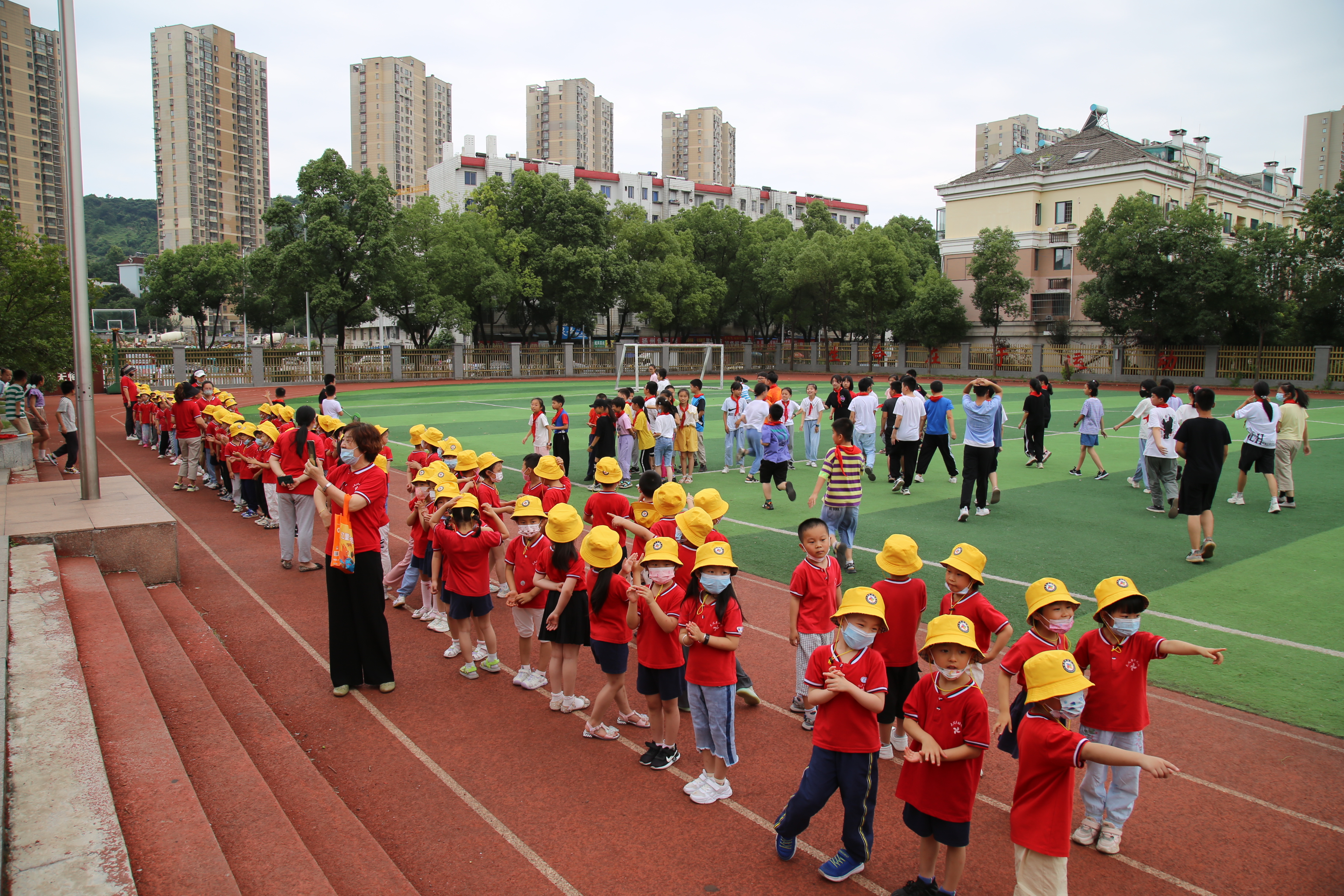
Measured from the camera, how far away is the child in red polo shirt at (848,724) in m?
3.99

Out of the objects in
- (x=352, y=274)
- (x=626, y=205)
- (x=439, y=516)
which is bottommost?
(x=439, y=516)

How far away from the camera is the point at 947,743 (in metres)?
3.74

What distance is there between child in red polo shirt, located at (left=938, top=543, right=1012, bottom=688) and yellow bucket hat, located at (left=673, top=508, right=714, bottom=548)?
1525 millimetres

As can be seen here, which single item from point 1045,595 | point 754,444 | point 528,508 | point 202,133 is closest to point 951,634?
point 1045,595

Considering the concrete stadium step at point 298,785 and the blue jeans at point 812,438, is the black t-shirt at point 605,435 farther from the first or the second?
the concrete stadium step at point 298,785

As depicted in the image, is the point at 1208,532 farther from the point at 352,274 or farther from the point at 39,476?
the point at 352,274

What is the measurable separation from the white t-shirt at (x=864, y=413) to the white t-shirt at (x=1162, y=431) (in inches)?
179

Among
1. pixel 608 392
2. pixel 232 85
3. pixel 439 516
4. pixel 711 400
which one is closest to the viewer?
pixel 439 516

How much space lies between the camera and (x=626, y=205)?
61.0m

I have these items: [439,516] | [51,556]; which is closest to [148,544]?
[51,556]

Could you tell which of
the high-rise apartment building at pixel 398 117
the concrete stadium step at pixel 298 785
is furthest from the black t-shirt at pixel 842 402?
the high-rise apartment building at pixel 398 117

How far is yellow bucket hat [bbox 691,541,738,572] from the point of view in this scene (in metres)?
4.71

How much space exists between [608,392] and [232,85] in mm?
113017

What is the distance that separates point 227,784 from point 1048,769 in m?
4.37
